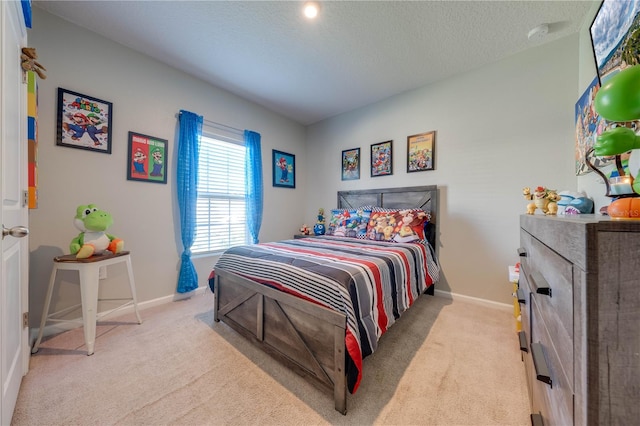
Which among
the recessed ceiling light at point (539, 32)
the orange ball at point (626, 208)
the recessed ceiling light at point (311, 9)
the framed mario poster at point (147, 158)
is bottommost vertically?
the orange ball at point (626, 208)

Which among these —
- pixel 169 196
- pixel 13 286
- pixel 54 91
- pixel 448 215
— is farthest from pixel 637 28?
pixel 54 91

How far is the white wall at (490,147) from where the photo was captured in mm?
2224

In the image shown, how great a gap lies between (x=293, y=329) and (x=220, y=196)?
7.52ft

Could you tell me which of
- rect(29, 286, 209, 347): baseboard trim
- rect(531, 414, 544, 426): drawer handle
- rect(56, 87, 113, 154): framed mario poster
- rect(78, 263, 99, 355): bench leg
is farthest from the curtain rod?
rect(531, 414, 544, 426): drawer handle

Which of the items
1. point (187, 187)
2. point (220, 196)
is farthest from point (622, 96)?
point (220, 196)

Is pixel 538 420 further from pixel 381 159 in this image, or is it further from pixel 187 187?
pixel 187 187

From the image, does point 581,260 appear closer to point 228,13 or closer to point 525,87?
point 228,13

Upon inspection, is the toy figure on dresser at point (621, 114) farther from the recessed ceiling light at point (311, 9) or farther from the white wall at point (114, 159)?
the white wall at point (114, 159)

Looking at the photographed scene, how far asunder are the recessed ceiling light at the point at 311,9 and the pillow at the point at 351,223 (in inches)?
83.8

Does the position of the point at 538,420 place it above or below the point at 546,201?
below

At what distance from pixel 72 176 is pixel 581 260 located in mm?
3162

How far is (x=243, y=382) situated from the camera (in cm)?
145

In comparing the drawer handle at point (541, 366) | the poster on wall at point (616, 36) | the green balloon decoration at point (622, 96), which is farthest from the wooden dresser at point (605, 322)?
the poster on wall at point (616, 36)

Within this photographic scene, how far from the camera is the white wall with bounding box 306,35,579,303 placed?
2.22 meters
